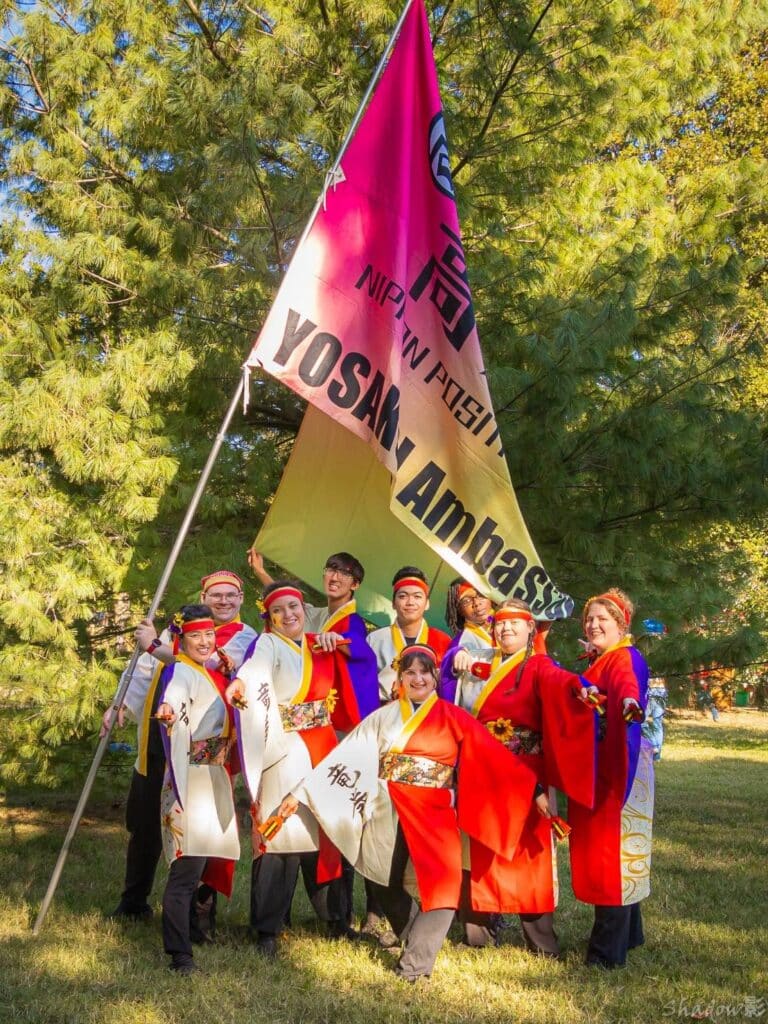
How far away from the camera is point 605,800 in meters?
4.93

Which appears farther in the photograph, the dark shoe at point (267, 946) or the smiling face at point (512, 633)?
the smiling face at point (512, 633)

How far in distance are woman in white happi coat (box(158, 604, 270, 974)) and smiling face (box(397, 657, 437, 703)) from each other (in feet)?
2.20

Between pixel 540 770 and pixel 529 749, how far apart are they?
0.11 m

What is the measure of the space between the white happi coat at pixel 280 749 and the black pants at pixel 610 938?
4.29 feet

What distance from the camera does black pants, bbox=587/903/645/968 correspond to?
477 cm

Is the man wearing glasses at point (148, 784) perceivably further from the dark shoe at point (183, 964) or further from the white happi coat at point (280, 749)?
the dark shoe at point (183, 964)

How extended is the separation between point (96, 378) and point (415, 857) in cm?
336

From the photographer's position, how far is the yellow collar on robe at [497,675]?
201 inches

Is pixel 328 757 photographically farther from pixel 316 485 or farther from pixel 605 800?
pixel 316 485

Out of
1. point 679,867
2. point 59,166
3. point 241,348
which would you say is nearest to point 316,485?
point 241,348

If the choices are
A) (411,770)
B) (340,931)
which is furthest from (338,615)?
(340,931)

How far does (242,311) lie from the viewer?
6.64 m

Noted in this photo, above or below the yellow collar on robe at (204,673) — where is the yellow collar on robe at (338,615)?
above

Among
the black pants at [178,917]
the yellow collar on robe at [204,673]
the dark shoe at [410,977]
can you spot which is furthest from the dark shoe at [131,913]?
the dark shoe at [410,977]
